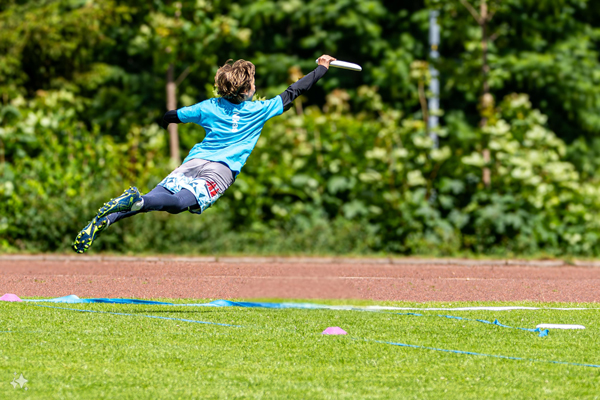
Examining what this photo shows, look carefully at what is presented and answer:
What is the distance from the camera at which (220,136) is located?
7.05 m

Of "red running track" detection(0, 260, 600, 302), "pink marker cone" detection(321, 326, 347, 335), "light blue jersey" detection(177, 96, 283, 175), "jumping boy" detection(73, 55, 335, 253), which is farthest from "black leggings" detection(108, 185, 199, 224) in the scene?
"red running track" detection(0, 260, 600, 302)

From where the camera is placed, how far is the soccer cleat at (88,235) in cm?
652

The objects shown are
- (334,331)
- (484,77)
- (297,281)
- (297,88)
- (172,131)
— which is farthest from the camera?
(172,131)

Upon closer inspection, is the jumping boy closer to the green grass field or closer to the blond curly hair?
the blond curly hair

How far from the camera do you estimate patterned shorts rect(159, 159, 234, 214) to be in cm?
678

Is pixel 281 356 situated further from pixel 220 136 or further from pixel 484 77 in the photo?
pixel 484 77

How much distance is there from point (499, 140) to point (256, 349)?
9007mm

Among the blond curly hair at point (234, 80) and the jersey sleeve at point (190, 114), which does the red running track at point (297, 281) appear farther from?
the blond curly hair at point (234, 80)

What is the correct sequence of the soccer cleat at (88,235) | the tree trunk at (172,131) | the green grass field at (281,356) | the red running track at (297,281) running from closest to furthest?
the green grass field at (281,356)
the soccer cleat at (88,235)
the red running track at (297,281)
the tree trunk at (172,131)

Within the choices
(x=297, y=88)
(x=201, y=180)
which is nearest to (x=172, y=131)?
(x=297, y=88)

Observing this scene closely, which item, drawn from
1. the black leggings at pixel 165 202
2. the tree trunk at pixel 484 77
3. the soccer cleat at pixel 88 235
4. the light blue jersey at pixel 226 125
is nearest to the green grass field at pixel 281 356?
the soccer cleat at pixel 88 235

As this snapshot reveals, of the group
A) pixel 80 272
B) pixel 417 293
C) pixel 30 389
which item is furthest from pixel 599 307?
pixel 80 272

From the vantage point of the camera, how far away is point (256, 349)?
5.78 metres

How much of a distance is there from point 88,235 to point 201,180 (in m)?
0.99
